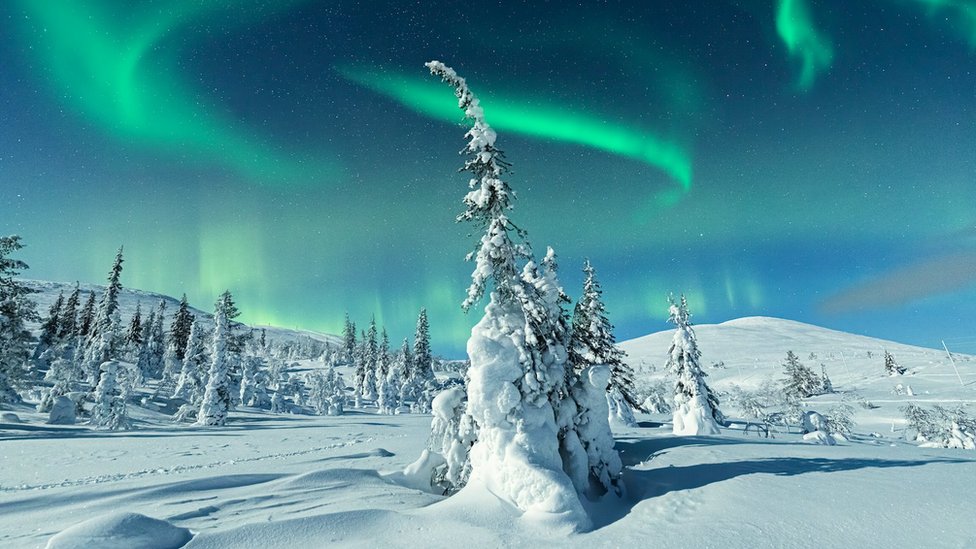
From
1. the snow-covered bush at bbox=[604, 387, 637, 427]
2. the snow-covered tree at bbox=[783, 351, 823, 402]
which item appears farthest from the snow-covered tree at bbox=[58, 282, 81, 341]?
the snow-covered tree at bbox=[783, 351, 823, 402]

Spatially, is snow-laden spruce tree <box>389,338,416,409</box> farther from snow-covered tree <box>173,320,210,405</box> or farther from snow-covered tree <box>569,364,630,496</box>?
snow-covered tree <box>569,364,630,496</box>

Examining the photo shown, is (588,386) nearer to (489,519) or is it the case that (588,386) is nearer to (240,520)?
(489,519)

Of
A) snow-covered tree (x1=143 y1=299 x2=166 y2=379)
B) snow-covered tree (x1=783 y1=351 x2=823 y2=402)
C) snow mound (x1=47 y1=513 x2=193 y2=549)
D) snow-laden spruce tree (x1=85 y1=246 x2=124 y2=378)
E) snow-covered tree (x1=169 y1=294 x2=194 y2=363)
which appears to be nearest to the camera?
snow mound (x1=47 y1=513 x2=193 y2=549)

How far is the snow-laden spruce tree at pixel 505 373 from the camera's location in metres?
8.82

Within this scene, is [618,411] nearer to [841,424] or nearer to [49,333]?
[841,424]

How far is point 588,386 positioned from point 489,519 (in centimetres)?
497

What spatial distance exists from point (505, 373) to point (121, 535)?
7.11 metres

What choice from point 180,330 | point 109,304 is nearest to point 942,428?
point 109,304

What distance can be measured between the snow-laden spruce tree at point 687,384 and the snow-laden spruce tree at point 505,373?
25.3 meters

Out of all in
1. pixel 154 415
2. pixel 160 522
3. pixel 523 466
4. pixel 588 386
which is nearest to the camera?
pixel 160 522

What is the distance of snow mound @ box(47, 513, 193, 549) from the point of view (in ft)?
20.7

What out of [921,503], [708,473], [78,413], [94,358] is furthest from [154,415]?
[921,503]

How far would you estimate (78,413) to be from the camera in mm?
35750

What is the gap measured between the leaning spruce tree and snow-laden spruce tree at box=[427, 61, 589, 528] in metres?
0.02
